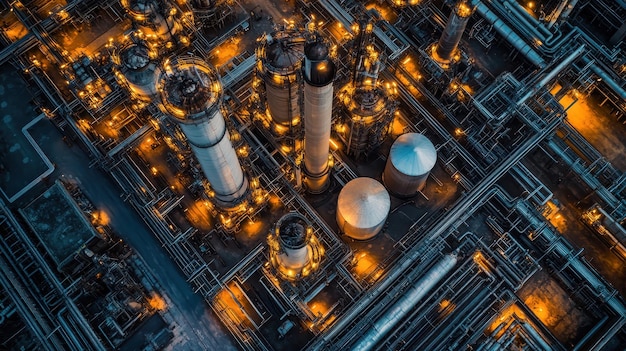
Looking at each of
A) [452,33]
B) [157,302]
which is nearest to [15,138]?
[157,302]

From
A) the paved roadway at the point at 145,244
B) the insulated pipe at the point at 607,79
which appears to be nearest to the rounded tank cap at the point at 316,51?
the paved roadway at the point at 145,244

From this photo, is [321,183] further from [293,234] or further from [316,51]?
[316,51]

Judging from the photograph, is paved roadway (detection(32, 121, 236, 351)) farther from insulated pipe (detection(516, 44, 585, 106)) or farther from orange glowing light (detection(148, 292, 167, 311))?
insulated pipe (detection(516, 44, 585, 106))

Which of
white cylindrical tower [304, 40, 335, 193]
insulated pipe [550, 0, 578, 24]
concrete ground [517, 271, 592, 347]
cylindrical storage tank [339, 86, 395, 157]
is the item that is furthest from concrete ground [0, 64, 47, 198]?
insulated pipe [550, 0, 578, 24]

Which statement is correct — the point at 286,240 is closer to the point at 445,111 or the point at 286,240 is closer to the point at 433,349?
the point at 433,349

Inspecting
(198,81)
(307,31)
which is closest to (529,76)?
(307,31)

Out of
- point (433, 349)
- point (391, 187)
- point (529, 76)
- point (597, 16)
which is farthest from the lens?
point (597, 16)

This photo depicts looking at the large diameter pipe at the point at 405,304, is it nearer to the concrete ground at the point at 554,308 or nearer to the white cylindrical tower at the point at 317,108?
the concrete ground at the point at 554,308
